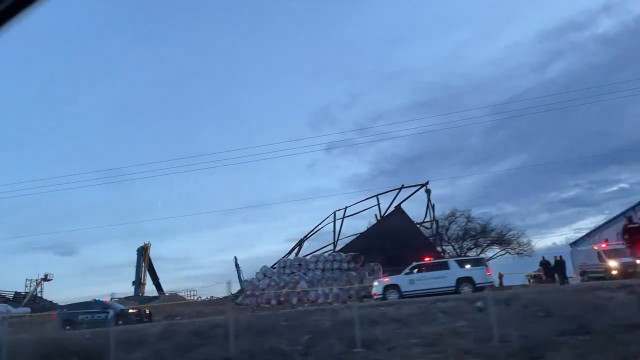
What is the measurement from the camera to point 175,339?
18.4 metres

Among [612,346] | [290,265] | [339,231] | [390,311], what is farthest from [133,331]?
[339,231]

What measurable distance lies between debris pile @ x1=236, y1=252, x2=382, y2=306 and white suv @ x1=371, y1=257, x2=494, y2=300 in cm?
390

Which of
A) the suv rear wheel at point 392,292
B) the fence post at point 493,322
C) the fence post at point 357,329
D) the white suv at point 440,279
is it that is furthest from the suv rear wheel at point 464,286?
the fence post at point 493,322

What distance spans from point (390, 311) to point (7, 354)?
10.4 m

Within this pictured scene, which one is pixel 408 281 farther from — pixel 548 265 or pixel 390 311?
pixel 390 311

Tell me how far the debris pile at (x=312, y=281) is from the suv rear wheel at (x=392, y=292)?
3.64 metres

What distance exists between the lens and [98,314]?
27594 mm

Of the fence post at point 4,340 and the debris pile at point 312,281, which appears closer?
the fence post at point 4,340

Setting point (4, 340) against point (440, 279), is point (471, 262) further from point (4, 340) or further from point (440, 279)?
point (4, 340)

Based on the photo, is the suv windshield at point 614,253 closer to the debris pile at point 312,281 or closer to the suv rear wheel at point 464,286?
the suv rear wheel at point 464,286

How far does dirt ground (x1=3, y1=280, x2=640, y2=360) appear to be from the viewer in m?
14.8

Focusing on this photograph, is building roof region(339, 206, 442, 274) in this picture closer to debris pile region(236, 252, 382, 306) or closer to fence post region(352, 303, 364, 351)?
debris pile region(236, 252, 382, 306)

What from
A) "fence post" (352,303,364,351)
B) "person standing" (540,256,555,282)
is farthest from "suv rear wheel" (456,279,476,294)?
"fence post" (352,303,364,351)

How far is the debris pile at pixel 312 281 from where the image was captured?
34.8 m
